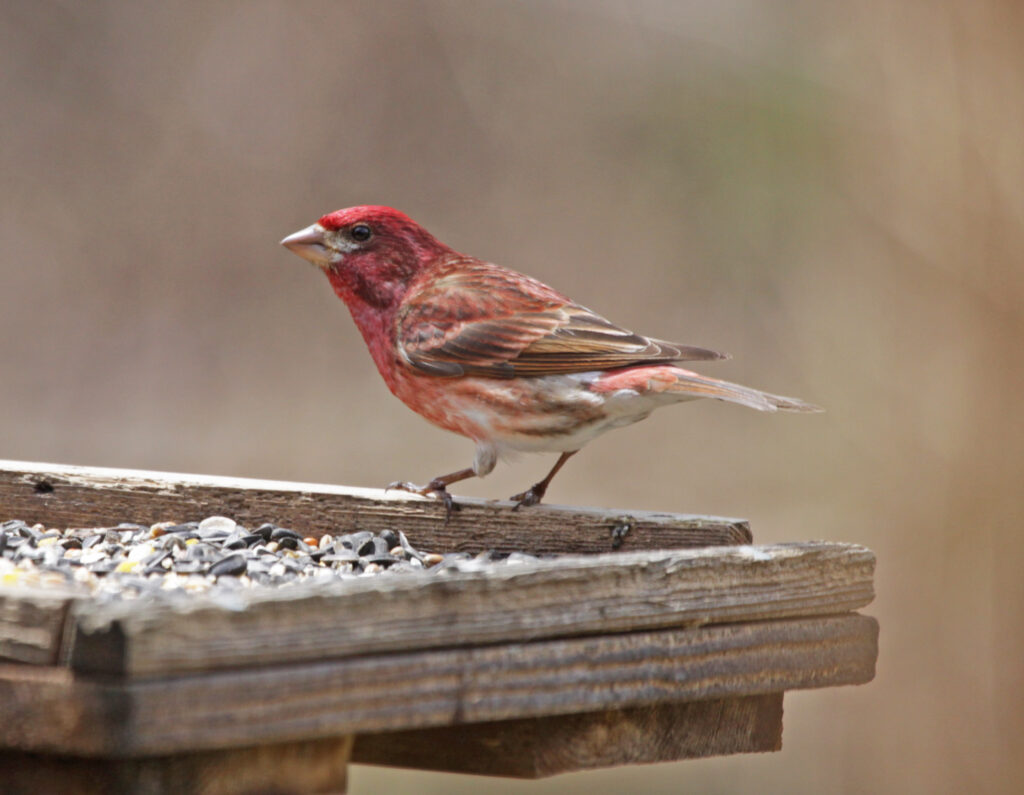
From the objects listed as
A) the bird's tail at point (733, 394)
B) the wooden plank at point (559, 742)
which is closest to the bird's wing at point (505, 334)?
the bird's tail at point (733, 394)

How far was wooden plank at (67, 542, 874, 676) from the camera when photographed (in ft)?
6.53

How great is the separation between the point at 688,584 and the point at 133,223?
5874mm

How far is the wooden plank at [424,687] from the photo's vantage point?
1.96 meters

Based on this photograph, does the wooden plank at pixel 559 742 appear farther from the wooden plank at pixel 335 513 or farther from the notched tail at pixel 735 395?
the notched tail at pixel 735 395

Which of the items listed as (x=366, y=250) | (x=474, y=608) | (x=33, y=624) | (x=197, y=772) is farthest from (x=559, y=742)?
(x=366, y=250)

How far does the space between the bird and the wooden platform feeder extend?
2.01 ft

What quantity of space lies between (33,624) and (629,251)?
6.24 m

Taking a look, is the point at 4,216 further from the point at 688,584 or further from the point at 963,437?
the point at 688,584

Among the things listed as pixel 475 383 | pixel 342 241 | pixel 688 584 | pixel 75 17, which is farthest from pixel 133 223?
pixel 688 584

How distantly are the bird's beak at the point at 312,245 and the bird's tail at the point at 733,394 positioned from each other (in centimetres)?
126

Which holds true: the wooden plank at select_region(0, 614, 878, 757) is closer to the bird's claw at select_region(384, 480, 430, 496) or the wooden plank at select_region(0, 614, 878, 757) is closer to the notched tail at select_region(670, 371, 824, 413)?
the notched tail at select_region(670, 371, 824, 413)

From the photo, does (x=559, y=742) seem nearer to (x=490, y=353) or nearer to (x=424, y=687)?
(x=424, y=687)

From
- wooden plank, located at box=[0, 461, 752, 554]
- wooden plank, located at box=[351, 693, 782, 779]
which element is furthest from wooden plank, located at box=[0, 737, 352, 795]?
wooden plank, located at box=[0, 461, 752, 554]

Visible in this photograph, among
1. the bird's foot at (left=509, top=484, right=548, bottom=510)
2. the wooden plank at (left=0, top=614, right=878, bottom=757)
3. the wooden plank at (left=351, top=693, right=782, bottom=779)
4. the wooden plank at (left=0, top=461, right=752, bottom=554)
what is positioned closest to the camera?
the wooden plank at (left=0, top=614, right=878, bottom=757)
